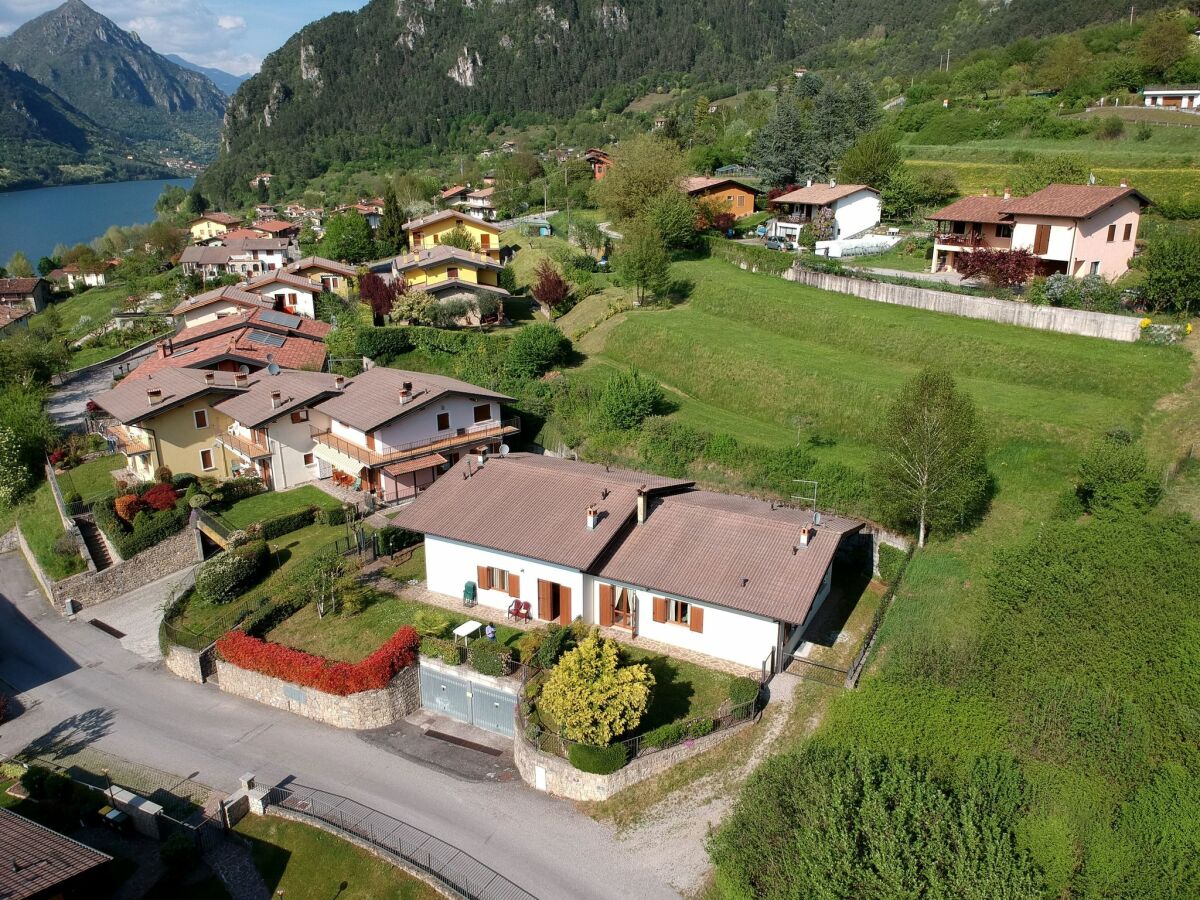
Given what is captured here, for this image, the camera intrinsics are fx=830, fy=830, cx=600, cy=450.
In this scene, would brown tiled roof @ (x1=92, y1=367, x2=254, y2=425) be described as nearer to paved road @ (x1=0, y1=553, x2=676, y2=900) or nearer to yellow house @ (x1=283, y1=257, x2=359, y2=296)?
paved road @ (x1=0, y1=553, x2=676, y2=900)

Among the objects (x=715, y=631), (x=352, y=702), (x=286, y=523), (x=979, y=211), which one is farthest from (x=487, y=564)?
(x=979, y=211)

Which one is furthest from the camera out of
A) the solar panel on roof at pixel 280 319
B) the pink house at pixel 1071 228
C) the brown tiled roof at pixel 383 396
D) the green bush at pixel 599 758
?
the solar panel on roof at pixel 280 319

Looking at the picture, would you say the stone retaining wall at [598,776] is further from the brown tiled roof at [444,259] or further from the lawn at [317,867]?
the brown tiled roof at [444,259]

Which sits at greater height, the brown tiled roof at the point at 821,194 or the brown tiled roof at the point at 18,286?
the brown tiled roof at the point at 821,194

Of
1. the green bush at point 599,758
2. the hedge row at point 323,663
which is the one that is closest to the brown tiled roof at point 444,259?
the hedge row at point 323,663

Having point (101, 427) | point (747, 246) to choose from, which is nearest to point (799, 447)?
point (747, 246)

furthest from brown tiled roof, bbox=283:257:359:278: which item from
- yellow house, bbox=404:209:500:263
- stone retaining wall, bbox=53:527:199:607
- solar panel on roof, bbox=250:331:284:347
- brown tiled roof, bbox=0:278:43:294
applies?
brown tiled roof, bbox=0:278:43:294
